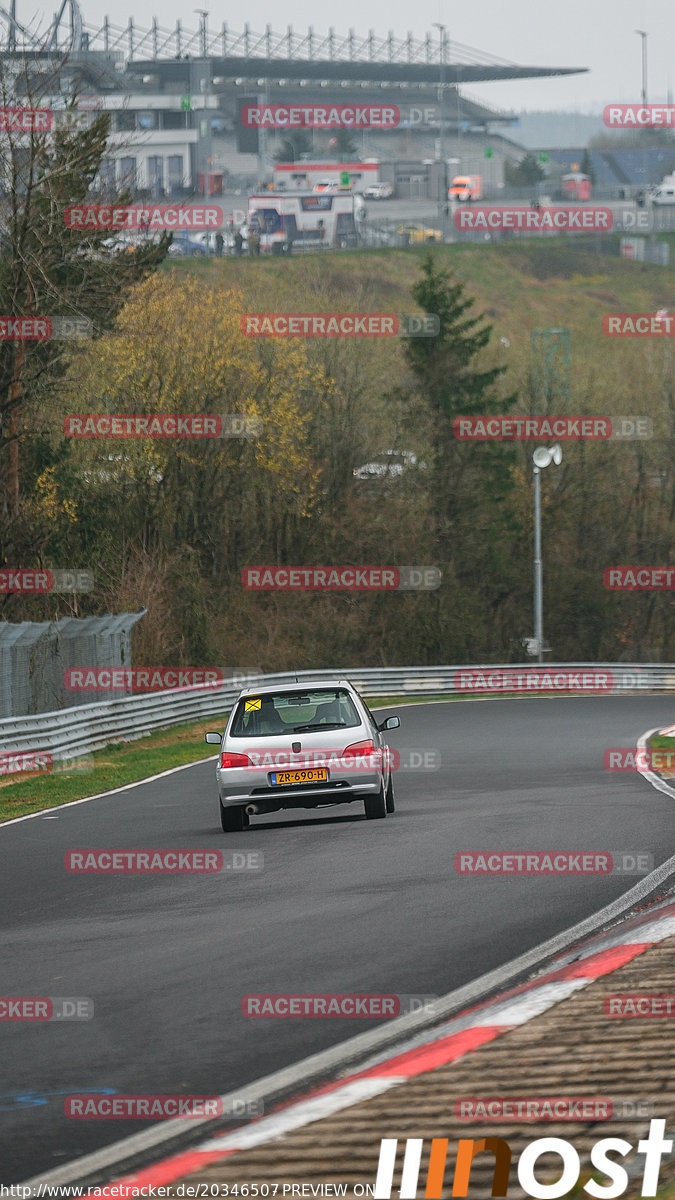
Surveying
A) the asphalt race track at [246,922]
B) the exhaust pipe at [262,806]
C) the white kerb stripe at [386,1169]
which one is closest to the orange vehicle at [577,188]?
the asphalt race track at [246,922]

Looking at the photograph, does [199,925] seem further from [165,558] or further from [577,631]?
[577,631]

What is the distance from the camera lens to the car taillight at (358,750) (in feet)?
51.3

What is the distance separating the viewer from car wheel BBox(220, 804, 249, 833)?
15914mm

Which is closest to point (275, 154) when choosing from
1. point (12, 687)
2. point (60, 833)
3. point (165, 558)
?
point (165, 558)

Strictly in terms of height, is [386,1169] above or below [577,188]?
below

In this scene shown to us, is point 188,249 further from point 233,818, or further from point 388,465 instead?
point 233,818

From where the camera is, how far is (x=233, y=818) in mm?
15969

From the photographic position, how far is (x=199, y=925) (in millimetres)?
10477

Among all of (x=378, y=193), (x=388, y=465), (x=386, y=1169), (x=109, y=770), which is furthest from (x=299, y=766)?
(x=378, y=193)

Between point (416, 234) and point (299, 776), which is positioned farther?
point (416, 234)

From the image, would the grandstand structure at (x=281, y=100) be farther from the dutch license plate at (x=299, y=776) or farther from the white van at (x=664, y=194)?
the dutch license plate at (x=299, y=776)

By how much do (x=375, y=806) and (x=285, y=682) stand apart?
1897 centimetres

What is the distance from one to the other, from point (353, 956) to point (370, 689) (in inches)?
1519

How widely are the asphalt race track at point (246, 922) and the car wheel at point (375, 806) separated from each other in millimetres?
210
